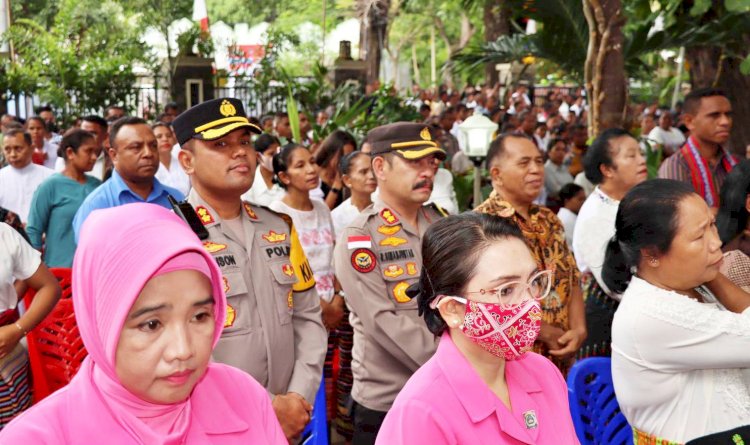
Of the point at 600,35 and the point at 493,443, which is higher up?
the point at 600,35

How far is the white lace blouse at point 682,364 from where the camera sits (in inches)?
112

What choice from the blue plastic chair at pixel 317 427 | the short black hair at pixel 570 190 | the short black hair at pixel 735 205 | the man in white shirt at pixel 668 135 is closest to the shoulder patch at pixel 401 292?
the blue plastic chair at pixel 317 427

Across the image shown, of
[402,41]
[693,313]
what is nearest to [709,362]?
[693,313]

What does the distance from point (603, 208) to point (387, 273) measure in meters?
1.58

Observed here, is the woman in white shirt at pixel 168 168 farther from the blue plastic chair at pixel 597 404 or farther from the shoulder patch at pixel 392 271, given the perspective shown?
the blue plastic chair at pixel 597 404

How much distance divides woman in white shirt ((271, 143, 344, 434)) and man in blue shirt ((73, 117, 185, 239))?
0.75 metres

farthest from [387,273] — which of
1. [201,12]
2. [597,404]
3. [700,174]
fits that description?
→ [201,12]

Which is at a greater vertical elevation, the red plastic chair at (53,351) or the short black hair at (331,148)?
the short black hair at (331,148)

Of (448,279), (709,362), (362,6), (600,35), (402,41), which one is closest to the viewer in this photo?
(448,279)

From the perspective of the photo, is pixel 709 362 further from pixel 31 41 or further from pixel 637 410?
pixel 31 41

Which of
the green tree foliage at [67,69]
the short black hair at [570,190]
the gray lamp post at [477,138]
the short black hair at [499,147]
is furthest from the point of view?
the green tree foliage at [67,69]

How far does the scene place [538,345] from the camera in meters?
3.90

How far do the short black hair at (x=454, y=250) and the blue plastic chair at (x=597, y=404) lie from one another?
946 millimetres

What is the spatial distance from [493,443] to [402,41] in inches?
1544
